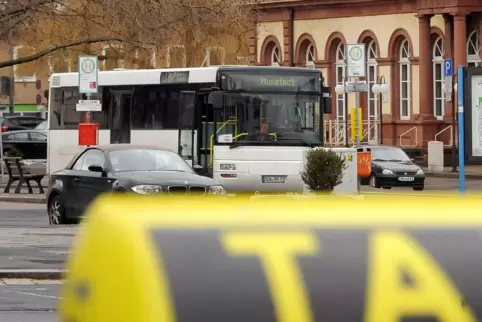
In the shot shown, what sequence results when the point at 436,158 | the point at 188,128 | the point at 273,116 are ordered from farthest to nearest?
the point at 436,158 < the point at 188,128 < the point at 273,116

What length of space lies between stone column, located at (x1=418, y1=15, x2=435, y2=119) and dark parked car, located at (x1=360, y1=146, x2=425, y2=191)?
13737 mm

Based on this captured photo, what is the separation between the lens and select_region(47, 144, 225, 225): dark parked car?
21.3 m

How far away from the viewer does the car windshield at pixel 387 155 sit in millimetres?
41219

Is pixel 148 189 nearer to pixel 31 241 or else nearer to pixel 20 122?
pixel 31 241

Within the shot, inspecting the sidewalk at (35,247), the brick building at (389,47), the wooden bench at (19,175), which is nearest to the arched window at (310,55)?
the brick building at (389,47)

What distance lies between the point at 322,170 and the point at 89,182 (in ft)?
21.5

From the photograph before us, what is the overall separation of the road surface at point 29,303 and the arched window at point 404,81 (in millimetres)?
42397

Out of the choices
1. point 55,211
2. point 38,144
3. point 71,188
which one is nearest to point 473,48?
point 38,144

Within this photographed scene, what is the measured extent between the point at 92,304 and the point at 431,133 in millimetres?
51448

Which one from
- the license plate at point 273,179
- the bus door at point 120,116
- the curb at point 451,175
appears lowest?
the license plate at point 273,179

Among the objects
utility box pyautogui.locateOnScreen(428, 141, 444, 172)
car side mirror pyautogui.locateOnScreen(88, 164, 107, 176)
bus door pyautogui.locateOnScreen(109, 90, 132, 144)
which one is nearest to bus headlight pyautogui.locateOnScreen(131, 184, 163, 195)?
car side mirror pyautogui.locateOnScreen(88, 164, 107, 176)

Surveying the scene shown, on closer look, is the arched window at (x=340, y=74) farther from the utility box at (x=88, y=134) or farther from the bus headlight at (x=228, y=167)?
the bus headlight at (x=228, y=167)

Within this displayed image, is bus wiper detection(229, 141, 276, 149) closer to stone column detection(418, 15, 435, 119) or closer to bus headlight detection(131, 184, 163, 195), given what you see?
bus headlight detection(131, 184, 163, 195)

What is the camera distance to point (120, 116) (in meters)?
32.8
